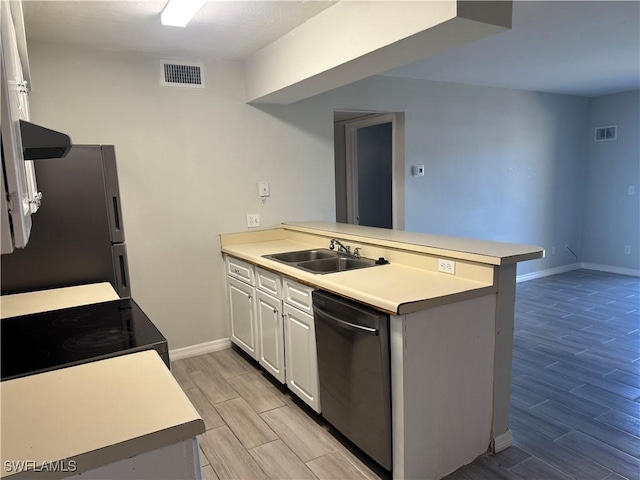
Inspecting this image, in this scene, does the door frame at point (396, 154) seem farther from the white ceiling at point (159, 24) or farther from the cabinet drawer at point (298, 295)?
the cabinet drawer at point (298, 295)

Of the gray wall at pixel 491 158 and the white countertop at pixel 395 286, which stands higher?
the gray wall at pixel 491 158

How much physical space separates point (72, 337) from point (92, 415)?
0.66 meters

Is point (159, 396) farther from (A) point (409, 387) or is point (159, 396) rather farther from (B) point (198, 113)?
(B) point (198, 113)

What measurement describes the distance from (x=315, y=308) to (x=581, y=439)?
1646mm

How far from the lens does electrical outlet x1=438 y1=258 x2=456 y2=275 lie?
2.30 m

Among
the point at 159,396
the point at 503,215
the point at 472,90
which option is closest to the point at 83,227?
the point at 159,396

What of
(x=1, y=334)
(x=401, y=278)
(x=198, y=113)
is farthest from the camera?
→ (x=198, y=113)

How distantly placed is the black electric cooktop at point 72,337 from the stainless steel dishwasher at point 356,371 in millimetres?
888

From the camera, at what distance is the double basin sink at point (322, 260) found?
291 cm

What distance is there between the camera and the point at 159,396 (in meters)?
1.16

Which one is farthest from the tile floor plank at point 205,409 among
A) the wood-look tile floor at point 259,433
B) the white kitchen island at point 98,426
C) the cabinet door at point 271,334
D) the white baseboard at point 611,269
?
the white baseboard at point 611,269

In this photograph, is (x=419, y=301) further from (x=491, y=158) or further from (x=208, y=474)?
(x=491, y=158)

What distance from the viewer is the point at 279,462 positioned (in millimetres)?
2270

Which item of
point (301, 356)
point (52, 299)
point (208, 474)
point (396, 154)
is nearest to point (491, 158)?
point (396, 154)
